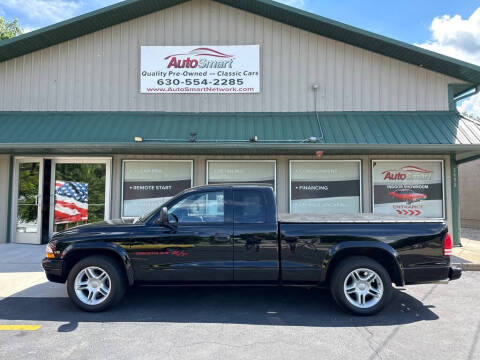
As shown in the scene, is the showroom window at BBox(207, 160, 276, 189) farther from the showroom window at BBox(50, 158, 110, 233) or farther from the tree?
the tree

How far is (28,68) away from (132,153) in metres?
4.45

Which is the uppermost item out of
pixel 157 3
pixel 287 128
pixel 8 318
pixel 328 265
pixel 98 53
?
pixel 157 3

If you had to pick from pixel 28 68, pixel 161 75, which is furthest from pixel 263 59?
pixel 28 68

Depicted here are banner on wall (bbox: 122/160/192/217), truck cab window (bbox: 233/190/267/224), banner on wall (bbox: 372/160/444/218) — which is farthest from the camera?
banner on wall (bbox: 122/160/192/217)

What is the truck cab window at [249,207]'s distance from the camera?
4914 millimetres

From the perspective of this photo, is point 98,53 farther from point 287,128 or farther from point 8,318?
point 8,318

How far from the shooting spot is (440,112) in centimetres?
998

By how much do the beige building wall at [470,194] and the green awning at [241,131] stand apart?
787cm

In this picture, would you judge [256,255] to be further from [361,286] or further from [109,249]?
[109,249]

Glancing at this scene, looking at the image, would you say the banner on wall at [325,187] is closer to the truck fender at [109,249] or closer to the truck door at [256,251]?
the truck door at [256,251]

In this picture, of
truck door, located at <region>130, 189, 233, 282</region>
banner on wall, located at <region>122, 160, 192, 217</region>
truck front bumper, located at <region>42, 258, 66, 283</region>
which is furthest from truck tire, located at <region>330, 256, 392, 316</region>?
banner on wall, located at <region>122, 160, 192, 217</region>

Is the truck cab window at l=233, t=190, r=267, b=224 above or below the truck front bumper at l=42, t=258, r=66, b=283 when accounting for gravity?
above

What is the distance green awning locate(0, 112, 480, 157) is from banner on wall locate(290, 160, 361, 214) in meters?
0.91

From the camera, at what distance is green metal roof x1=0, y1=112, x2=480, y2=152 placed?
28.4 feet
